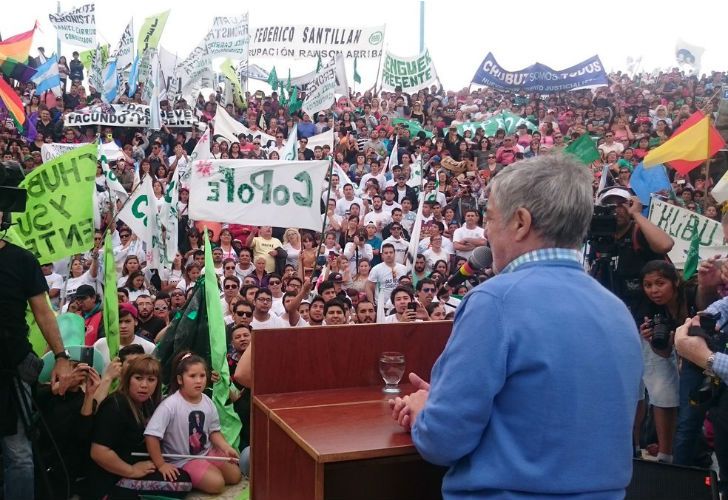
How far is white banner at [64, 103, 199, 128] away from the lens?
14789 millimetres

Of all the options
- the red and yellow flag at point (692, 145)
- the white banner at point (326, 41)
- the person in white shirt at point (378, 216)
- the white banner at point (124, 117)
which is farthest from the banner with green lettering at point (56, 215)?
the white banner at point (326, 41)

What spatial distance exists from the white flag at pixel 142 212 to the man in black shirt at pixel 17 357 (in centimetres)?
472

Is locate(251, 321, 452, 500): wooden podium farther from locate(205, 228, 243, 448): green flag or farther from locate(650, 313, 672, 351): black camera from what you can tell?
locate(205, 228, 243, 448): green flag

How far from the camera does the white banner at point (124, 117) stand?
14.8 metres

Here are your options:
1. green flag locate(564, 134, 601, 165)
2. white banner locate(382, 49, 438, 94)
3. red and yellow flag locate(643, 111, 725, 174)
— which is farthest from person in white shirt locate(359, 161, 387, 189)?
white banner locate(382, 49, 438, 94)

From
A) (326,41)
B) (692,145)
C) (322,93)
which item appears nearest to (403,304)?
(692,145)

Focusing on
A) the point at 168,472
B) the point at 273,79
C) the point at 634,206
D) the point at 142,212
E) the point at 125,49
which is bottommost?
the point at 168,472

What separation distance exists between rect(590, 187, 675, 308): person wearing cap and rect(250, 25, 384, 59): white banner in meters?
15.6

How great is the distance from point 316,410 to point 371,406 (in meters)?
0.16

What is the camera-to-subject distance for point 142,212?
8.18 m

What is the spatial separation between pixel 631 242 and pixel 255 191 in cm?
419

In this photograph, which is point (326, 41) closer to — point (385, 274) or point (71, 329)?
point (385, 274)

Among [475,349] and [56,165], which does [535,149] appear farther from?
[475,349]

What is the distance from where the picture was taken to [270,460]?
7.04 feet
